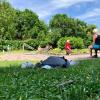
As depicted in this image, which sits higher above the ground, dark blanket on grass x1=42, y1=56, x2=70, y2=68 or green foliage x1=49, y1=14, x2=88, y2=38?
green foliage x1=49, y1=14, x2=88, y2=38

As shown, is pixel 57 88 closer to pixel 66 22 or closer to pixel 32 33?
pixel 66 22

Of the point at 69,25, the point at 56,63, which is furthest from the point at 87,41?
the point at 56,63

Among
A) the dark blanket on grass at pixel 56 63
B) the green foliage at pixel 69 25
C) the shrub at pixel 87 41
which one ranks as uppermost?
the green foliage at pixel 69 25

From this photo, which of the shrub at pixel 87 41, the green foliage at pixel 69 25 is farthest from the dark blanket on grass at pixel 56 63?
the green foliage at pixel 69 25

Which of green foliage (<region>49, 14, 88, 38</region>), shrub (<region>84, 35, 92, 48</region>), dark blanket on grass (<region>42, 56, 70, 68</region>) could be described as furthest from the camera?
green foliage (<region>49, 14, 88, 38</region>)

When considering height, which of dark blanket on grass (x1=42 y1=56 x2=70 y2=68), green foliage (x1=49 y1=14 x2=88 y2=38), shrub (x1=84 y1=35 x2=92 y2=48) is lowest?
dark blanket on grass (x1=42 y1=56 x2=70 y2=68)

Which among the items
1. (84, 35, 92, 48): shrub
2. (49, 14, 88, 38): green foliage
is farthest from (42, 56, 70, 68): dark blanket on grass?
(49, 14, 88, 38): green foliage

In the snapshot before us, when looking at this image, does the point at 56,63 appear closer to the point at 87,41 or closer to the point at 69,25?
the point at 87,41

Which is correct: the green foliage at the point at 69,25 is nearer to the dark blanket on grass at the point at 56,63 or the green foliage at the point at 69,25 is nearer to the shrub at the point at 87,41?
the shrub at the point at 87,41

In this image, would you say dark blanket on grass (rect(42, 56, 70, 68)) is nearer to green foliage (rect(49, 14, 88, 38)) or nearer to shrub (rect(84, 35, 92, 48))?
shrub (rect(84, 35, 92, 48))

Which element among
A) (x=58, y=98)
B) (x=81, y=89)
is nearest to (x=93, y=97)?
(x=81, y=89)

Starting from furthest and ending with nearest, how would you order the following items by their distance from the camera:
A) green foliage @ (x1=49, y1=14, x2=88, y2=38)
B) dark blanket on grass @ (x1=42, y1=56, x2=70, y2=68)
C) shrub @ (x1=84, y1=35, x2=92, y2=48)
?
green foliage @ (x1=49, y1=14, x2=88, y2=38), shrub @ (x1=84, y1=35, x2=92, y2=48), dark blanket on grass @ (x1=42, y1=56, x2=70, y2=68)

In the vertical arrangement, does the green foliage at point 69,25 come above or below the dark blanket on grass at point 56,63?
above

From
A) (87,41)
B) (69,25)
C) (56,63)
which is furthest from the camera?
(69,25)
